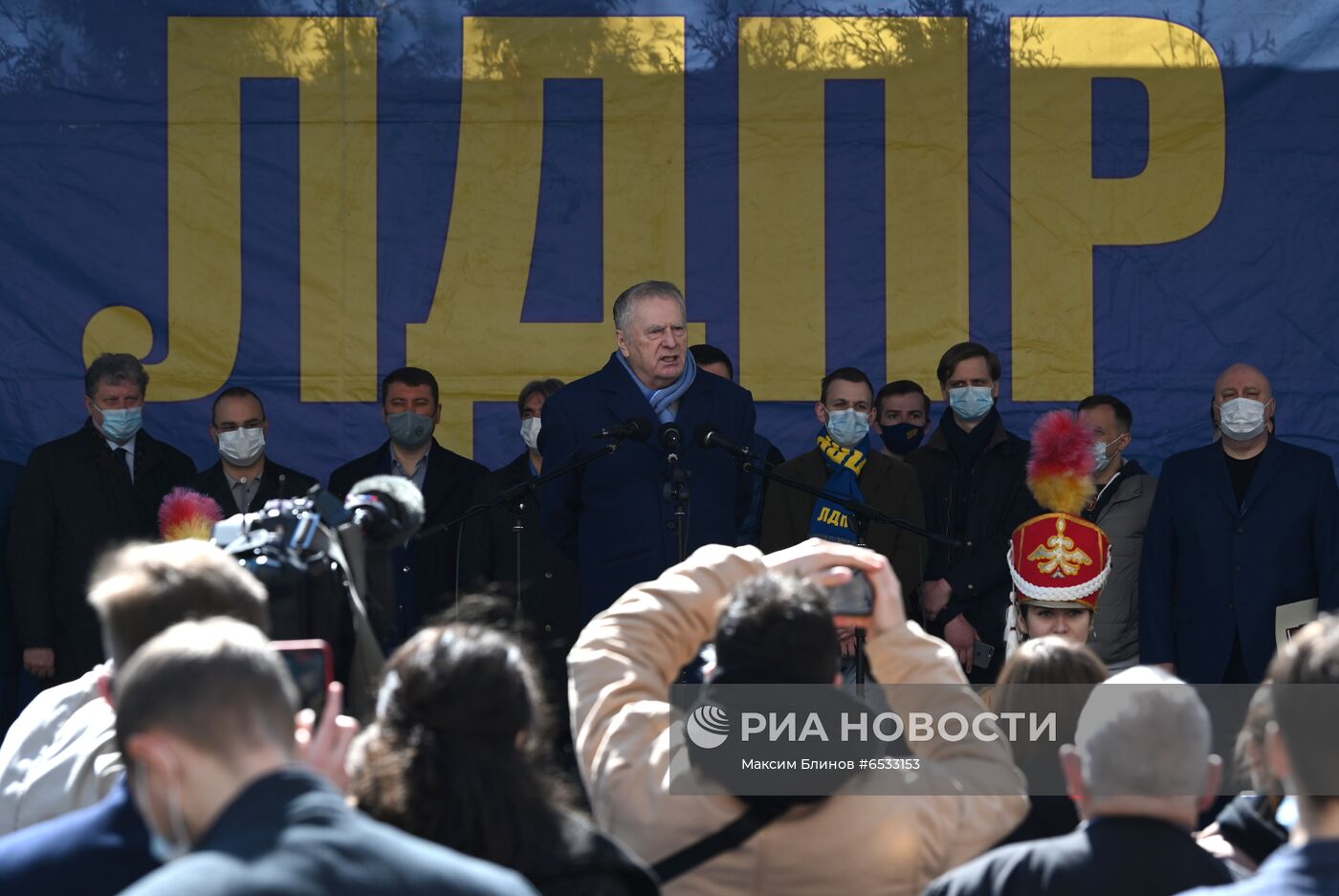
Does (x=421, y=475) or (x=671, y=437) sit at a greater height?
(x=671, y=437)

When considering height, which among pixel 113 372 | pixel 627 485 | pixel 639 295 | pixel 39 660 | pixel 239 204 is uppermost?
pixel 239 204

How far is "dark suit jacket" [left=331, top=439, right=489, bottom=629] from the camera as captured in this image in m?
7.04

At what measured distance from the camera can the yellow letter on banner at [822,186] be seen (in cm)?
751

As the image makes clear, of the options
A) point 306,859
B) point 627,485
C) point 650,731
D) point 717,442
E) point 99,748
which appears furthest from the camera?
point 627,485

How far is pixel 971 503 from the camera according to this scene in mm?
6730

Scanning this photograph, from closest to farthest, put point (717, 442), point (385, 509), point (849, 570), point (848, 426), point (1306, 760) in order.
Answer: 1. point (1306, 760)
2. point (849, 570)
3. point (385, 509)
4. point (717, 442)
5. point (848, 426)

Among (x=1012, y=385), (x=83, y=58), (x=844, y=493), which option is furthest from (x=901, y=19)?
(x=83, y=58)

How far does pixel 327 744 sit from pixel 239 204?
5578 millimetres

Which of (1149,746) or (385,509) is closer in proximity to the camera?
(1149,746)

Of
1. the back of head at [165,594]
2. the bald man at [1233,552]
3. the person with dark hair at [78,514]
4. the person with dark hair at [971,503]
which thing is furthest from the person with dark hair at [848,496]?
the back of head at [165,594]

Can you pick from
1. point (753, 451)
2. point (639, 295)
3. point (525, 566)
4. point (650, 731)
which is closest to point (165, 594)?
point (650, 731)

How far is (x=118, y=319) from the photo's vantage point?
24.7 feet

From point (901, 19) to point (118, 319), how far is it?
11.3ft

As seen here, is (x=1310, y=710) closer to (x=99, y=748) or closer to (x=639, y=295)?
(x=99, y=748)
